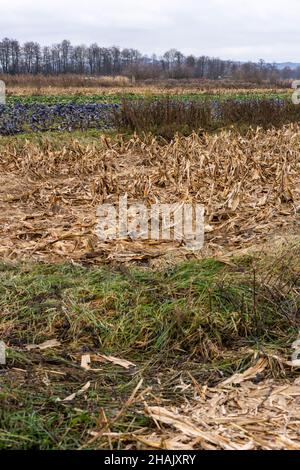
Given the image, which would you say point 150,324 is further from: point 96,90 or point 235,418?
point 96,90

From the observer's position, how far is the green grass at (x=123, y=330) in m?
2.86

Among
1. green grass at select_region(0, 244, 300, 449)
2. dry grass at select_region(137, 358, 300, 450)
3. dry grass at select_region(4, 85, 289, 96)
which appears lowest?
dry grass at select_region(137, 358, 300, 450)

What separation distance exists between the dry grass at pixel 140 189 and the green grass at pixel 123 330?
76cm

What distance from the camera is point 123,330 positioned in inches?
146

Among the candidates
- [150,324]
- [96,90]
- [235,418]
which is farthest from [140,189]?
[96,90]

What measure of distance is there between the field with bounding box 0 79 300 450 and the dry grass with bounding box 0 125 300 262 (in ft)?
0.10

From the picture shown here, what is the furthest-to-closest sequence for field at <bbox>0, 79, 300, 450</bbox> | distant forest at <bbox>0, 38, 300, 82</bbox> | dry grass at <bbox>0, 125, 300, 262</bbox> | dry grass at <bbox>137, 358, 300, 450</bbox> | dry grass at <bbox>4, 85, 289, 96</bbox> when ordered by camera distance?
1. distant forest at <bbox>0, 38, 300, 82</bbox>
2. dry grass at <bbox>4, 85, 289, 96</bbox>
3. dry grass at <bbox>0, 125, 300, 262</bbox>
4. field at <bbox>0, 79, 300, 450</bbox>
5. dry grass at <bbox>137, 358, 300, 450</bbox>

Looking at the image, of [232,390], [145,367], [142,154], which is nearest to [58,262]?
[145,367]

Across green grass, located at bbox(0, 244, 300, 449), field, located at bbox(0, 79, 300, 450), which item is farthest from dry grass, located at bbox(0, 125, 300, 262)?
green grass, located at bbox(0, 244, 300, 449)

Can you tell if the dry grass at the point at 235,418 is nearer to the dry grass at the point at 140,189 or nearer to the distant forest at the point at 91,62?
the dry grass at the point at 140,189

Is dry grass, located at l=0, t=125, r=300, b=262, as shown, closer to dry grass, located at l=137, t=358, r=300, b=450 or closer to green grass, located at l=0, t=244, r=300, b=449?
green grass, located at l=0, t=244, r=300, b=449

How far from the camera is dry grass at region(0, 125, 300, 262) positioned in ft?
18.2

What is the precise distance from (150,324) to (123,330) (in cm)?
18

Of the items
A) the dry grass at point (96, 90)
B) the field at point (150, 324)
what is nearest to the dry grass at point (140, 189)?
the field at point (150, 324)
